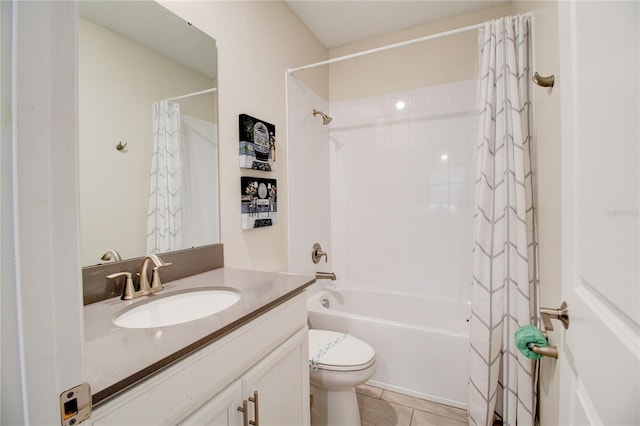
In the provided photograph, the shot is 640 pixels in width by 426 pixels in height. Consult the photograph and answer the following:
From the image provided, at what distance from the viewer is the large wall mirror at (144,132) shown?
0.98 metres

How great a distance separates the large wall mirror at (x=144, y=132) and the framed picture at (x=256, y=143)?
162mm

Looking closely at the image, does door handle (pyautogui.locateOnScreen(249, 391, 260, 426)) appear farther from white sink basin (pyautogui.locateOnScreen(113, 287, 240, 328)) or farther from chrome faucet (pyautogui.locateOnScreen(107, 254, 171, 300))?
chrome faucet (pyautogui.locateOnScreen(107, 254, 171, 300))

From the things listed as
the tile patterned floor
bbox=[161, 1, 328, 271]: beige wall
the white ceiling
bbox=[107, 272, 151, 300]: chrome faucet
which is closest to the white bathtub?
the tile patterned floor

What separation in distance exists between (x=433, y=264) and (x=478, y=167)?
1.01 metres

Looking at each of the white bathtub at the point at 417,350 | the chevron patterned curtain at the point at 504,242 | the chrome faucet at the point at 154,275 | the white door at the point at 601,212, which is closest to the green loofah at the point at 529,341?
the white door at the point at 601,212

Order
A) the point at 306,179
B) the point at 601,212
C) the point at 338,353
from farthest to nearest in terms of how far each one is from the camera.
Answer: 1. the point at 306,179
2. the point at 338,353
3. the point at 601,212

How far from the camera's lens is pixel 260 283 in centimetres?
114

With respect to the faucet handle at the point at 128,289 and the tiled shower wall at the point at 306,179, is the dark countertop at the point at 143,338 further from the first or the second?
the tiled shower wall at the point at 306,179

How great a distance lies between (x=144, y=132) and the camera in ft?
3.70

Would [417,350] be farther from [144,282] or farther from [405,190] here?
[144,282]

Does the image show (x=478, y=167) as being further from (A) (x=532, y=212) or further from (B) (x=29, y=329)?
(B) (x=29, y=329)

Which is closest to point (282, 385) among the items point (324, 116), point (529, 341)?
point (529, 341)

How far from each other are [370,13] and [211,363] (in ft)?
7.93

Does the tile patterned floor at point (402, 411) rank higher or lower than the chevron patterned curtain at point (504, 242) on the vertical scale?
lower
